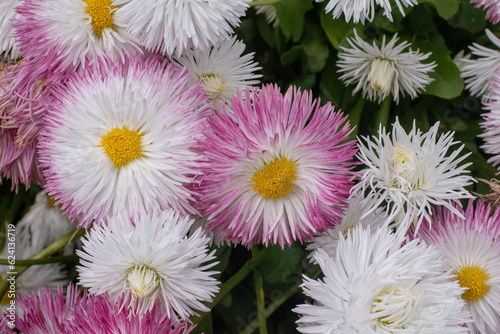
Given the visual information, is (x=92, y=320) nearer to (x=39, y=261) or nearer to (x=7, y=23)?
(x=39, y=261)

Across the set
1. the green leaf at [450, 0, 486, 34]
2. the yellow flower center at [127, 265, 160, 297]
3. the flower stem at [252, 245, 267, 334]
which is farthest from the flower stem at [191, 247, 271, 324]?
the green leaf at [450, 0, 486, 34]

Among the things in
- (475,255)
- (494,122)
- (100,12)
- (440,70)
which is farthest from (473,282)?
(100,12)

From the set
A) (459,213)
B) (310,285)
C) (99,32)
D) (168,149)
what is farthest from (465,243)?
(99,32)

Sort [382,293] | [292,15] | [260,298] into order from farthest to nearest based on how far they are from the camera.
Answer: [292,15]
[260,298]
[382,293]

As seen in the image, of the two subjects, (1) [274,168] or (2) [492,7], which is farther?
(2) [492,7]

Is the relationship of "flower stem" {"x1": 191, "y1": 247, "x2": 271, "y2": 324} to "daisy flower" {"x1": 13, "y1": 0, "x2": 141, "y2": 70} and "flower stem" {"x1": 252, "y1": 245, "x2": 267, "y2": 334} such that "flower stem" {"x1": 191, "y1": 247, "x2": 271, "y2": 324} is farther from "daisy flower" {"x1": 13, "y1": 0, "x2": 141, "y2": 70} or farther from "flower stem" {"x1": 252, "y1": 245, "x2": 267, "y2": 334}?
"daisy flower" {"x1": 13, "y1": 0, "x2": 141, "y2": 70}

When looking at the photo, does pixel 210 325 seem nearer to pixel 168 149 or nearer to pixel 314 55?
pixel 168 149

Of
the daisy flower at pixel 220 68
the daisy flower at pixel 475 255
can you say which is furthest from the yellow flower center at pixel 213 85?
the daisy flower at pixel 475 255
